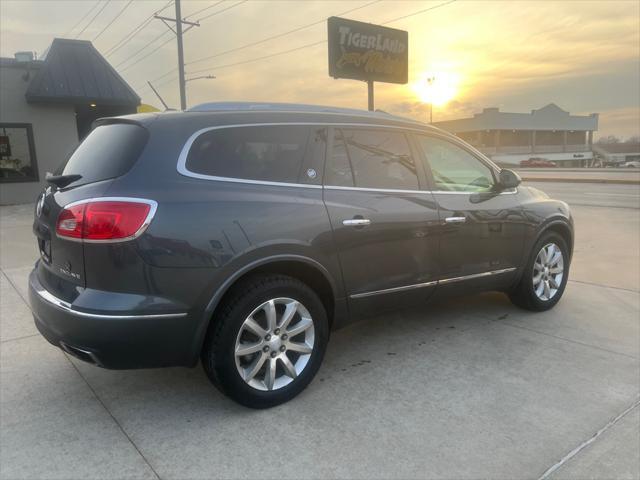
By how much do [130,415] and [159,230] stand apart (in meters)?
1.20

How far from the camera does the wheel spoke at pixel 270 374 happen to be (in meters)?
3.05

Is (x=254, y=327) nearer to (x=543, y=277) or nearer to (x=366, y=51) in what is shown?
(x=543, y=277)

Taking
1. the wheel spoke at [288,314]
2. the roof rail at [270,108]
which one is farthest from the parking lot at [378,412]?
the roof rail at [270,108]

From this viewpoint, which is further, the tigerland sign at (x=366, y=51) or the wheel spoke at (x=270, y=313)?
the tigerland sign at (x=366, y=51)

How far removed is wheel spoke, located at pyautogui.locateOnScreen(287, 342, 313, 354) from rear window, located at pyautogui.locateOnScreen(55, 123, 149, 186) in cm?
137

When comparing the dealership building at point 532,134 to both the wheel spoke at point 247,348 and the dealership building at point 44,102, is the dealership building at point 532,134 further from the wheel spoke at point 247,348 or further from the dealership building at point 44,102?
the wheel spoke at point 247,348

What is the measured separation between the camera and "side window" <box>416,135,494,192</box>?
401 cm

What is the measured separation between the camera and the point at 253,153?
3102mm

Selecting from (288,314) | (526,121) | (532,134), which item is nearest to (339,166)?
(288,314)

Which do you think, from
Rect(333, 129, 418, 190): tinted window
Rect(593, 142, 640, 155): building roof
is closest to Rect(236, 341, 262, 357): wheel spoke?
Rect(333, 129, 418, 190): tinted window

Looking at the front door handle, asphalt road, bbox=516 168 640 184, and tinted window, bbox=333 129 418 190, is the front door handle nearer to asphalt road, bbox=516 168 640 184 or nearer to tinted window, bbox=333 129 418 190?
tinted window, bbox=333 129 418 190

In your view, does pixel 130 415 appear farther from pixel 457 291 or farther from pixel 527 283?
pixel 527 283

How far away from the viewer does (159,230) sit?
2.63 m

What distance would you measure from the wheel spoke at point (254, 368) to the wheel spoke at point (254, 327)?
0.14 m
